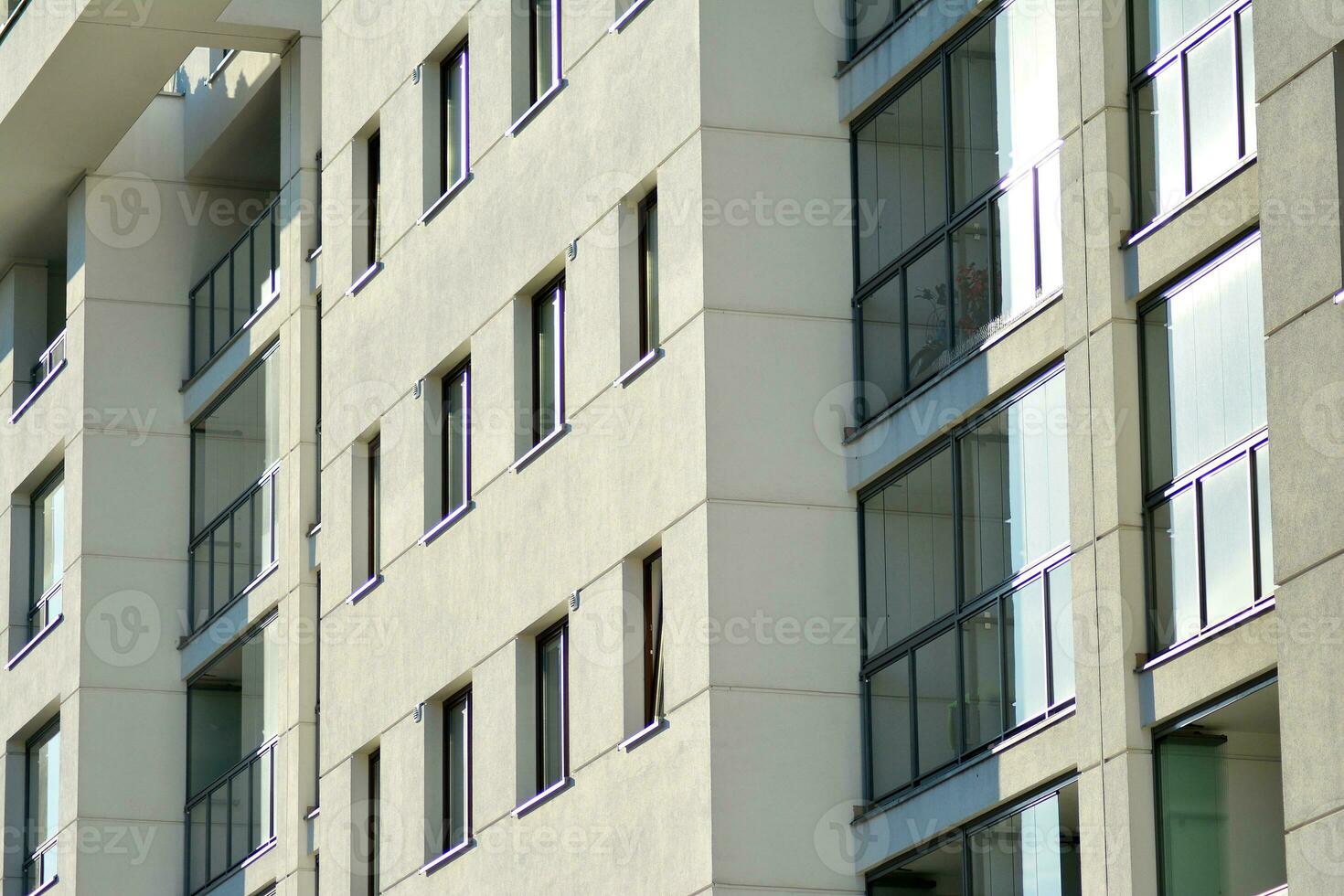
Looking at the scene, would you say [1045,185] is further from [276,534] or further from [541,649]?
[276,534]

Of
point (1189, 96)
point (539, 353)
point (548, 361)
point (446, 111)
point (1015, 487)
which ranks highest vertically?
point (446, 111)

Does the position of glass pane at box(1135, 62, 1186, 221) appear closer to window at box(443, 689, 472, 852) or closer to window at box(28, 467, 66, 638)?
window at box(443, 689, 472, 852)

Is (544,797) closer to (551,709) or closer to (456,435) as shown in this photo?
(551,709)

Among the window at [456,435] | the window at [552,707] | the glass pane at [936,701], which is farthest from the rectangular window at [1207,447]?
the window at [456,435]

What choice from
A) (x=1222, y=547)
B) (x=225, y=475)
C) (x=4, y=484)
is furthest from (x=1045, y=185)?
(x=4, y=484)

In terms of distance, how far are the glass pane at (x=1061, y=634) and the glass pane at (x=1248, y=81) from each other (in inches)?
134

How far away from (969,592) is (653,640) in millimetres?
3516

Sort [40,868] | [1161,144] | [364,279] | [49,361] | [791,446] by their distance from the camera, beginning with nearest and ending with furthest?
[1161,144] < [791,446] < [364,279] < [40,868] < [49,361]

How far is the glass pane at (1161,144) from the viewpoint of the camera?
1980 centimetres

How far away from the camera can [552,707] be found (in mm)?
26516

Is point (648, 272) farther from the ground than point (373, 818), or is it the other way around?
point (648, 272)

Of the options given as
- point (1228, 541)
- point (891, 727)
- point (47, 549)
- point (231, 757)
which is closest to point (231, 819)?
point (231, 757)

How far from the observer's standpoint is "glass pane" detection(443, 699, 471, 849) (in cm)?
2795

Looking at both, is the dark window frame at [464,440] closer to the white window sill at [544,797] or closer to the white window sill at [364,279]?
the white window sill at [364,279]
